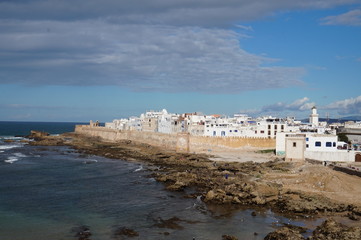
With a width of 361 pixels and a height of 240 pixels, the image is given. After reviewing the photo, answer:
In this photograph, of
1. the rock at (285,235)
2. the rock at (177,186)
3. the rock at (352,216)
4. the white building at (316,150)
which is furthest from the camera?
the white building at (316,150)

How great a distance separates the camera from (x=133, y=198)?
3338 centimetres

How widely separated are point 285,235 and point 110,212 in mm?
13322

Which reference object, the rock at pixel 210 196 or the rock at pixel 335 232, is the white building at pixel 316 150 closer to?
the rock at pixel 210 196

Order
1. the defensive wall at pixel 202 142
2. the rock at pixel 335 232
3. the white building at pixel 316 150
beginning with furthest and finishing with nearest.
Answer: the defensive wall at pixel 202 142
the white building at pixel 316 150
the rock at pixel 335 232

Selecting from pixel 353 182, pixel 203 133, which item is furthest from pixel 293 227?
pixel 203 133

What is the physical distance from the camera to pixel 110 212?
28438mm

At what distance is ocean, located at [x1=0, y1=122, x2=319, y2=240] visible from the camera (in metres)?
23.6

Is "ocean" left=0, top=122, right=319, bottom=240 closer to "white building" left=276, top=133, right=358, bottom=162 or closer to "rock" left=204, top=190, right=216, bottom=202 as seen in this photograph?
"rock" left=204, top=190, right=216, bottom=202

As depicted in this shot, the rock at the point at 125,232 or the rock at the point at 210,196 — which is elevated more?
the rock at the point at 210,196

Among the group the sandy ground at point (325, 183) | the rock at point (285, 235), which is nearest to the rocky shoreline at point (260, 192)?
the rock at point (285, 235)

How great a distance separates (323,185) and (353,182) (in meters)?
3.00

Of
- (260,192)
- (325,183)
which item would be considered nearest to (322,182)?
(325,183)

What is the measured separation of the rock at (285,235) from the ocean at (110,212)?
0.98 m

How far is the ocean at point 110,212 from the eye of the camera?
77.5 ft
